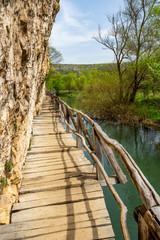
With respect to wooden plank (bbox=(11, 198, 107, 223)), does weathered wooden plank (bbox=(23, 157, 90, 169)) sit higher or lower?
higher

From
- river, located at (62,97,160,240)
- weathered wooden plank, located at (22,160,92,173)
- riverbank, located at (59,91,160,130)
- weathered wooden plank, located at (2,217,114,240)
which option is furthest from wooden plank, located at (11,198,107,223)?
riverbank, located at (59,91,160,130)

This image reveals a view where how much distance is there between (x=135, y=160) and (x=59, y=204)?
6587 millimetres

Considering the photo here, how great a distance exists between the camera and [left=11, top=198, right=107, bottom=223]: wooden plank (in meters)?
2.36

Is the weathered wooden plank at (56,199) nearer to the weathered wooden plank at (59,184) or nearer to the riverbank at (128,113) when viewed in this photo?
the weathered wooden plank at (59,184)

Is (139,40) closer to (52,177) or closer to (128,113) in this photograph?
(128,113)

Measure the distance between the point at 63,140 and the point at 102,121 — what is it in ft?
32.2

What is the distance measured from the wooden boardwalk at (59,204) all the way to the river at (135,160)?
2058mm

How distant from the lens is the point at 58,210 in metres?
2.47

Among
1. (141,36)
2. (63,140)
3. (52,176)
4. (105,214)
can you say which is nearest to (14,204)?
(52,176)

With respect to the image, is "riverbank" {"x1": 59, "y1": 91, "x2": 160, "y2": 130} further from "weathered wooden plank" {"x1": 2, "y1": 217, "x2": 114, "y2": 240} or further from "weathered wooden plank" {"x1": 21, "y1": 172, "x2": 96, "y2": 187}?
"weathered wooden plank" {"x1": 2, "y1": 217, "x2": 114, "y2": 240}

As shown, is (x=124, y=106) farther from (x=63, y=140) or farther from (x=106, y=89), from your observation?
(x=63, y=140)

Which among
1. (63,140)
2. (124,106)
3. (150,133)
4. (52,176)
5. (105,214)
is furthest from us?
(124,106)

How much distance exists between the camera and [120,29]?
49.6 ft

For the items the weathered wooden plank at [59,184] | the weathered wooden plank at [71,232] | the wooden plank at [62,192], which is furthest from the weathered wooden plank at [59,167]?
the weathered wooden plank at [71,232]
